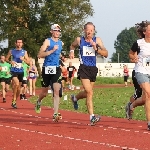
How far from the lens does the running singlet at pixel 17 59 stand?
18.1m

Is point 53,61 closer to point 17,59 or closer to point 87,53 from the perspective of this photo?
point 87,53

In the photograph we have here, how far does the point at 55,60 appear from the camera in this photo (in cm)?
1317

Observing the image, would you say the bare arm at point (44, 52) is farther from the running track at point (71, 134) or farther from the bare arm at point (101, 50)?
the running track at point (71, 134)

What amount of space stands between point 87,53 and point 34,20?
5031cm

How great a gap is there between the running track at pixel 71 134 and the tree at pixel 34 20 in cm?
4701

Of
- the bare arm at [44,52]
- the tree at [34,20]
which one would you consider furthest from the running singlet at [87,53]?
the tree at [34,20]

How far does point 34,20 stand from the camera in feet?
204

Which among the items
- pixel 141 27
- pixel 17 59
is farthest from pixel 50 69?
pixel 17 59

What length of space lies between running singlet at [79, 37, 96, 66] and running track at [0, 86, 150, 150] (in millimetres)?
1265

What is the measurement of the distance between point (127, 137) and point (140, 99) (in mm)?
3056

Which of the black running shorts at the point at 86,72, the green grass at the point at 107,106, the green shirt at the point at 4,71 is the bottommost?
the green grass at the point at 107,106

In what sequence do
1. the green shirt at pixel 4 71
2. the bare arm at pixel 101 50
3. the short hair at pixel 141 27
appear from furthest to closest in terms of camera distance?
the green shirt at pixel 4 71 < the bare arm at pixel 101 50 < the short hair at pixel 141 27

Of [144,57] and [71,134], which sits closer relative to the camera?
[71,134]

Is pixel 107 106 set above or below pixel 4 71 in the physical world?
below
